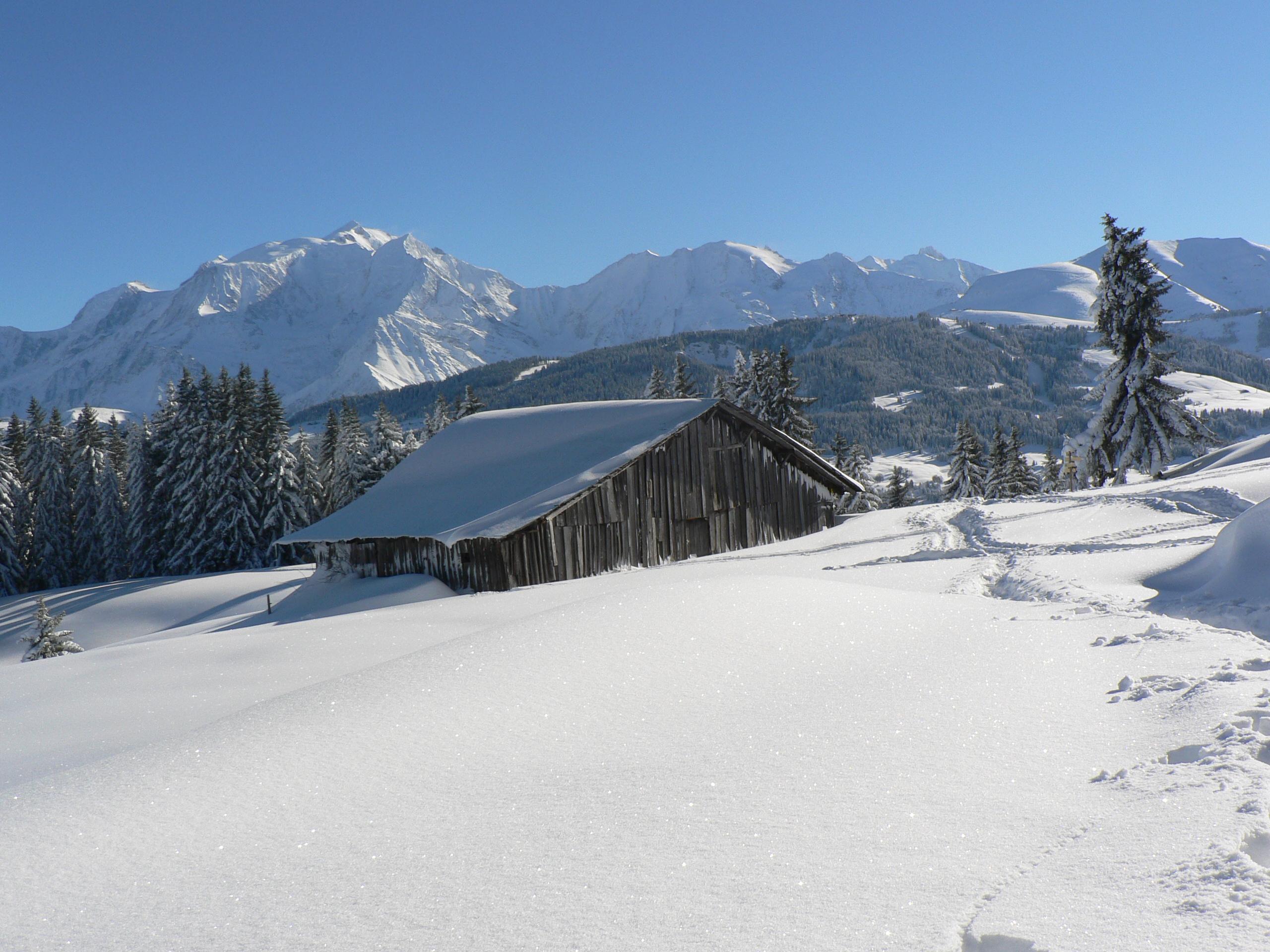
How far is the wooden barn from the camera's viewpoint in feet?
60.4

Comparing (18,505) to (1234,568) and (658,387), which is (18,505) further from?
(1234,568)

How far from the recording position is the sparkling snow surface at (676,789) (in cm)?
283

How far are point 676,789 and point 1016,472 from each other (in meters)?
53.9

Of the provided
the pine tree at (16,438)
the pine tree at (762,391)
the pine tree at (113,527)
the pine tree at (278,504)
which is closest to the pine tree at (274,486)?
the pine tree at (278,504)

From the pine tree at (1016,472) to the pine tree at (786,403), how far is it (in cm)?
1998

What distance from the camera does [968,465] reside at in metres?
48.8

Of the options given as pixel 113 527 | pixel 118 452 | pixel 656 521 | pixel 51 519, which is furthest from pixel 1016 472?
pixel 118 452

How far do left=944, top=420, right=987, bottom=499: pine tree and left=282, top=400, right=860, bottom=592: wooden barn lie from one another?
2732 centimetres

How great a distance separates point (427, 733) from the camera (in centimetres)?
485

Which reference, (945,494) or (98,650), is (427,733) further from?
(945,494)

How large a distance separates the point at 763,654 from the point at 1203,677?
3.27 meters

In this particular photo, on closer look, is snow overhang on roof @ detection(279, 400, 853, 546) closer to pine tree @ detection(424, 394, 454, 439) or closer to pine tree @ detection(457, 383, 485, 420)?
pine tree @ detection(457, 383, 485, 420)

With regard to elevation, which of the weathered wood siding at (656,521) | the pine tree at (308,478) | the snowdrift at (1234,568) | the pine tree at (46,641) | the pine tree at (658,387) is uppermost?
the pine tree at (658,387)

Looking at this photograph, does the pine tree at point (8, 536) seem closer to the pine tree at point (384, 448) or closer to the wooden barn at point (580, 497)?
the pine tree at point (384, 448)
